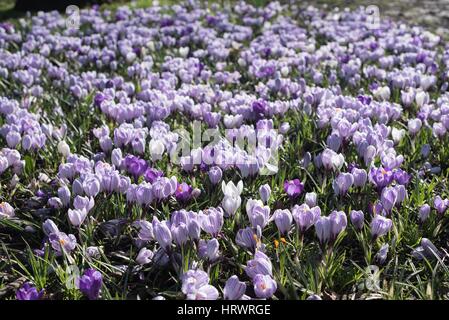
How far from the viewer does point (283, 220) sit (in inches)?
108

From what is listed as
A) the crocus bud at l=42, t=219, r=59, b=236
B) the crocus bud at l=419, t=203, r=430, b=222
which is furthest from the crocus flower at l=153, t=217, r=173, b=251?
the crocus bud at l=419, t=203, r=430, b=222

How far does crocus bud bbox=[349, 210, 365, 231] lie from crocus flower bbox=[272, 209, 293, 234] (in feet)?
0.98

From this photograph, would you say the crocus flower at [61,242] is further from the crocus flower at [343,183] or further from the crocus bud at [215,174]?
the crocus flower at [343,183]

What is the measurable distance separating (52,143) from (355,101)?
7.31ft

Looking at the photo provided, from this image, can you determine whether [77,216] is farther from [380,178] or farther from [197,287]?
[380,178]

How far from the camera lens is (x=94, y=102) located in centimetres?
469

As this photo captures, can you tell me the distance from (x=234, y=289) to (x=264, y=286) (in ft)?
0.40

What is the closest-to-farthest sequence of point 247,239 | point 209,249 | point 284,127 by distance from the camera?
point 209,249 → point 247,239 → point 284,127

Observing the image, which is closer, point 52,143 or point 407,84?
point 52,143

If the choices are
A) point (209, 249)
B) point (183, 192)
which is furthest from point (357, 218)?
point (183, 192)

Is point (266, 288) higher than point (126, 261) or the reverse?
higher

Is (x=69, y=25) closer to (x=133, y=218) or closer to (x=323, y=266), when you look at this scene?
(x=133, y=218)
